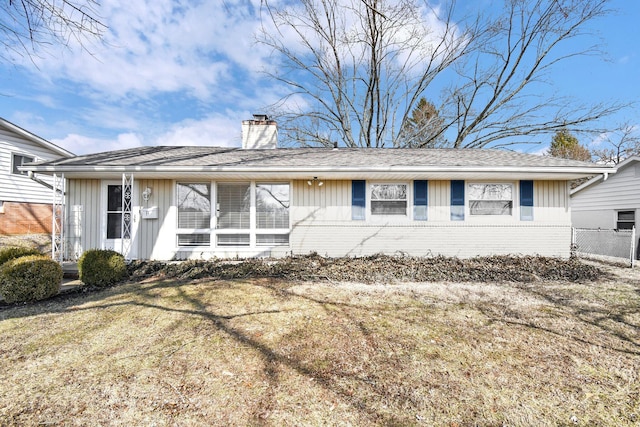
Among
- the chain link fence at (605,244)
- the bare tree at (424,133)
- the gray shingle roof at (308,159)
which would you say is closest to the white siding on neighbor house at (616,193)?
the chain link fence at (605,244)

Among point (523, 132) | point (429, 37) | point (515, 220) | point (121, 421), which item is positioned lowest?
point (121, 421)

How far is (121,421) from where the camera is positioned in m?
2.10

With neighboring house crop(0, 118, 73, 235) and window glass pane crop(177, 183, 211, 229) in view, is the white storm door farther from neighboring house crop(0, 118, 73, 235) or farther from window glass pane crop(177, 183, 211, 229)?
neighboring house crop(0, 118, 73, 235)

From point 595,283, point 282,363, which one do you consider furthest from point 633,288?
point 282,363

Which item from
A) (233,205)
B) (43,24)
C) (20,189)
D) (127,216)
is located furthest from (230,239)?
(20,189)

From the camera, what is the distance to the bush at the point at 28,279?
15.5ft

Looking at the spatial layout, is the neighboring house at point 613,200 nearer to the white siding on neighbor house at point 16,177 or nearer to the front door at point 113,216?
the front door at point 113,216

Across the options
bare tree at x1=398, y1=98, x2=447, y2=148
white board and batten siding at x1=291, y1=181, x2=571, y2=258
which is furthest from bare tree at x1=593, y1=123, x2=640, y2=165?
white board and batten siding at x1=291, y1=181, x2=571, y2=258

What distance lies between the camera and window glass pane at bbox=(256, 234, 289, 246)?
8293mm

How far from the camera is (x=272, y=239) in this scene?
27.2 ft

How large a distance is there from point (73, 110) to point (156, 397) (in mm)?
11364

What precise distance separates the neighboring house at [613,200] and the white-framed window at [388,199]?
6566mm

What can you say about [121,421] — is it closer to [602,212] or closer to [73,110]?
A: [73,110]

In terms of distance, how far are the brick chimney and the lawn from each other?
24.4 feet
